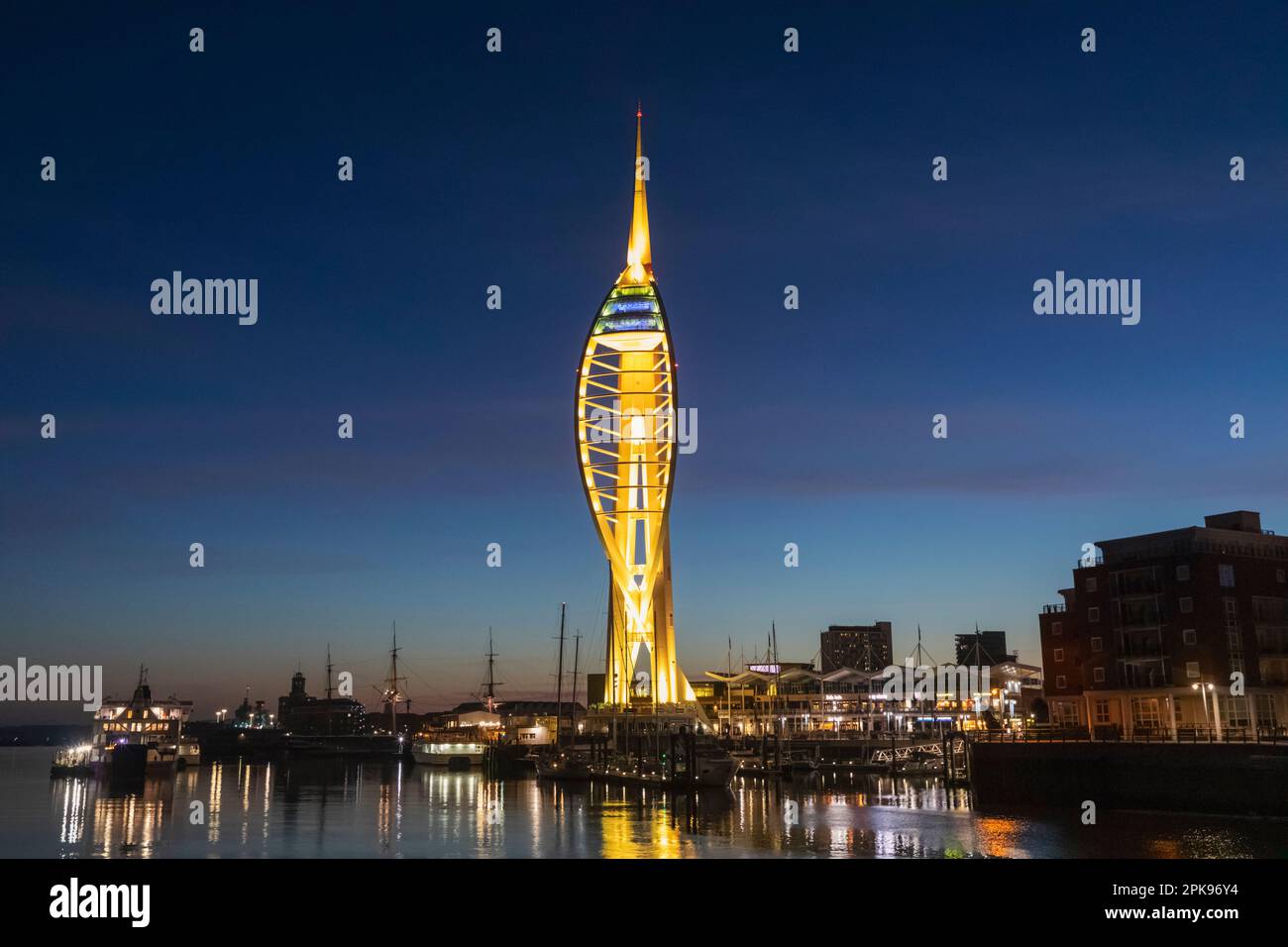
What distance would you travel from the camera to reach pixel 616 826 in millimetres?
61250

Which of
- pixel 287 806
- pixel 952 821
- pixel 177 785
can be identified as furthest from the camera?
pixel 177 785

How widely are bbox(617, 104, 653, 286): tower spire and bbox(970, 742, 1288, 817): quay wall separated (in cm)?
7868

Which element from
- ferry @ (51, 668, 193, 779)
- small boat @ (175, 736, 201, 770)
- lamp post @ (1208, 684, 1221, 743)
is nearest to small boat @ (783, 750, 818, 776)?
lamp post @ (1208, 684, 1221, 743)

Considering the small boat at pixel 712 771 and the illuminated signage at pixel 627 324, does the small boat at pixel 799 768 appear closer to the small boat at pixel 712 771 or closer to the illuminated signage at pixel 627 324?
the small boat at pixel 712 771

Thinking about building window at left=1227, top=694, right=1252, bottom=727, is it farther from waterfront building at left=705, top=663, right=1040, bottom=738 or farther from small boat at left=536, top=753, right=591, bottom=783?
waterfront building at left=705, top=663, right=1040, bottom=738

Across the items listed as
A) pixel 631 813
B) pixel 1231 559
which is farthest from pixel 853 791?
pixel 1231 559

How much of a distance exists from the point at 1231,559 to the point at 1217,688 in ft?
25.9

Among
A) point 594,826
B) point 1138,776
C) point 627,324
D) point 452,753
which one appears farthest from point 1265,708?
point 452,753

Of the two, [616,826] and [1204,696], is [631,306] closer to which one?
[1204,696]

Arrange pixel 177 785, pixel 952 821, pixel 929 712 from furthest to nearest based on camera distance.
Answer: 1. pixel 929 712
2. pixel 177 785
3. pixel 952 821

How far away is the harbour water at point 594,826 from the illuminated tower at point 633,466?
33.9 meters
